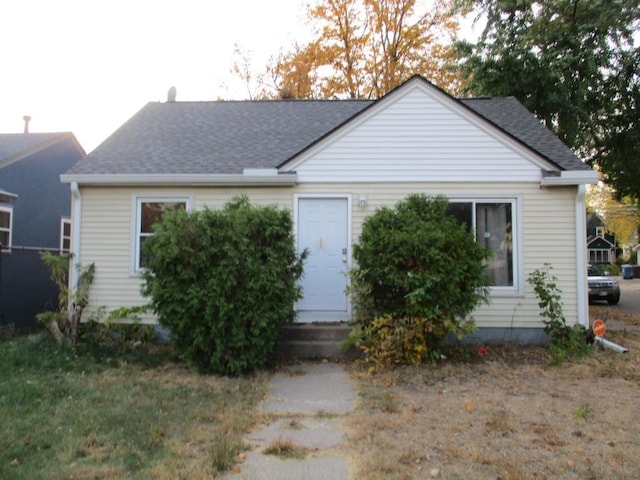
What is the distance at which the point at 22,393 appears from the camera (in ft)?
16.9

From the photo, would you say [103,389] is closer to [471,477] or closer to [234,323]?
[234,323]

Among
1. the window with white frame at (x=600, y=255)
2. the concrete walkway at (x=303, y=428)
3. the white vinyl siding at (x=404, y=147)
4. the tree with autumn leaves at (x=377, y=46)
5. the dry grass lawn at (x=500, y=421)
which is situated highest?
the tree with autumn leaves at (x=377, y=46)

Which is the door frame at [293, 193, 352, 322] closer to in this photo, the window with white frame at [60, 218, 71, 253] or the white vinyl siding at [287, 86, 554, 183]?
the white vinyl siding at [287, 86, 554, 183]

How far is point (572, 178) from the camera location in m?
7.75

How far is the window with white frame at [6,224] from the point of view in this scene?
38.9 feet

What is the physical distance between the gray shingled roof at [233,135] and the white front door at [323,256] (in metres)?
1.08

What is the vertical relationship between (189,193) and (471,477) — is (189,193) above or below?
above

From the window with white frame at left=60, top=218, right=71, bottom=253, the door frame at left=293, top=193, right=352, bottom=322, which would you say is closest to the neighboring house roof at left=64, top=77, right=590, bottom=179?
the door frame at left=293, top=193, right=352, bottom=322

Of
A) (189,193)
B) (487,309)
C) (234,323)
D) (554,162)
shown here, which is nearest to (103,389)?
(234,323)

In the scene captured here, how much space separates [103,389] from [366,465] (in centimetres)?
329

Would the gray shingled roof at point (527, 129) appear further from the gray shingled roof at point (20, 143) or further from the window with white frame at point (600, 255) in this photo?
the window with white frame at point (600, 255)

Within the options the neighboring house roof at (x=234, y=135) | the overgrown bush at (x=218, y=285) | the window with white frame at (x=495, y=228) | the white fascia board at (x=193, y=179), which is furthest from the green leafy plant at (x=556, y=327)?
the white fascia board at (x=193, y=179)

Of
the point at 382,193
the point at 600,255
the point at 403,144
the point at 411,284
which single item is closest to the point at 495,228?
the point at 382,193

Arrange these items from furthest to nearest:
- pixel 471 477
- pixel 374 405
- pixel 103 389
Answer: pixel 103 389
pixel 374 405
pixel 471 477
